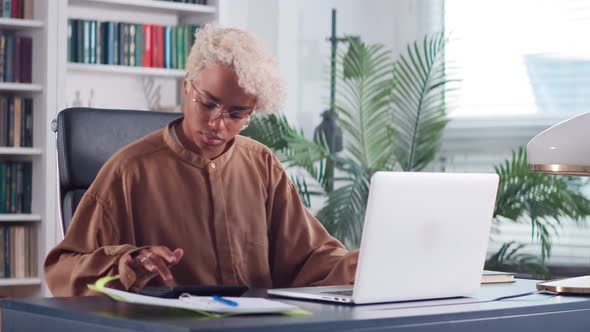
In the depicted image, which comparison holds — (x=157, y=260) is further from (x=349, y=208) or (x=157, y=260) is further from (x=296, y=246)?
(x=349, y=208)

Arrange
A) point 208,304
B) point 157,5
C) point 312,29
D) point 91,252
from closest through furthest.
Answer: point 208,304 < point 91,252 < point 157,5 < point 312,29

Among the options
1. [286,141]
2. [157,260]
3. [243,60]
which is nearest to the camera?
[157,260]

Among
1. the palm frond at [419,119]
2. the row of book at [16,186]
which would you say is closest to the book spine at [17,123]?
the row of book at [16,186]

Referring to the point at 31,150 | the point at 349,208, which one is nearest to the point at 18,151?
the point at 31,150

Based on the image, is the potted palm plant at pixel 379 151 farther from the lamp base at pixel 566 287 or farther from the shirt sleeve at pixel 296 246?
the lamp base at pixel 566 287

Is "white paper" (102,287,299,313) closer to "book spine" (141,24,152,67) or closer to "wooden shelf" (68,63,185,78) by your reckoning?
"wooden shelf" (68,63,185,78)

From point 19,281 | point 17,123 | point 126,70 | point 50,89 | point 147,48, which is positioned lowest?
point 19,281

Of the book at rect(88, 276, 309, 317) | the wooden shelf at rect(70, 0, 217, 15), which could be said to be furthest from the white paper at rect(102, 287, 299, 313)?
the wooden shelf at rect(70, 0, 217, 15)

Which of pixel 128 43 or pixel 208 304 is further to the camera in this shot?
pixel 128 43

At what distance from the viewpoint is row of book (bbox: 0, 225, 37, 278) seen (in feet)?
14.0

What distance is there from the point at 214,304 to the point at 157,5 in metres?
3.37

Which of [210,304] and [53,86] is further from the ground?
[53,86]

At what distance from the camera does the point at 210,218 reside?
6.91 ft

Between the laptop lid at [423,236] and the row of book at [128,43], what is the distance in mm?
3026
